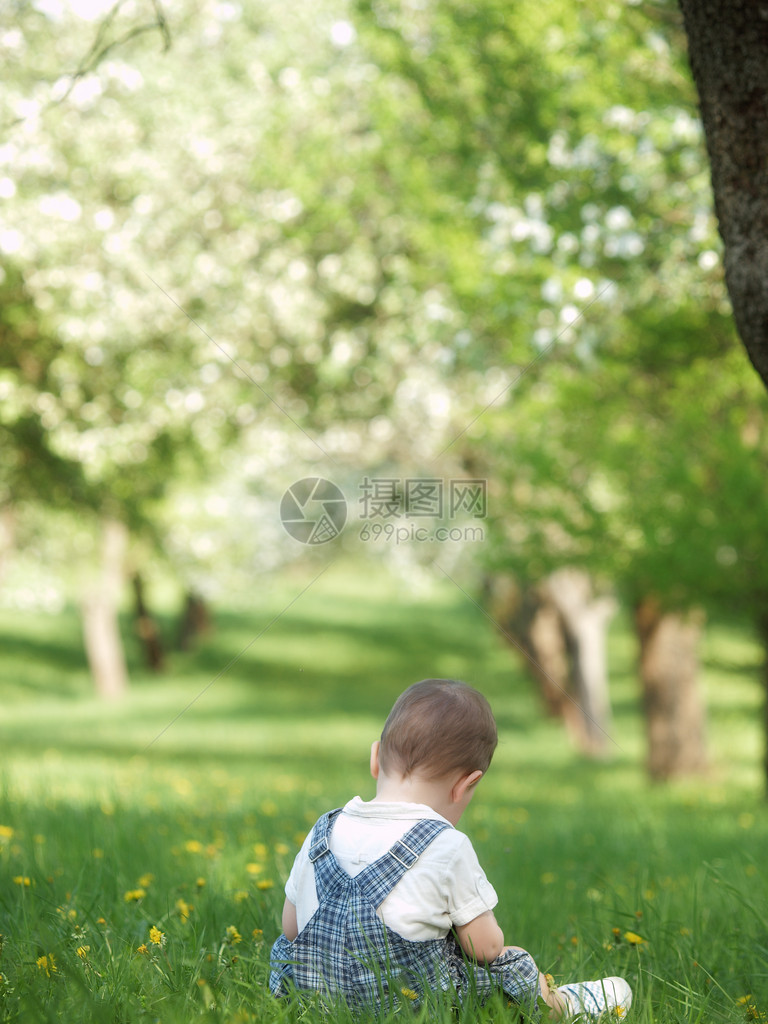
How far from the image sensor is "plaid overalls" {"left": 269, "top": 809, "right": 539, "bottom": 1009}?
77.7 inches

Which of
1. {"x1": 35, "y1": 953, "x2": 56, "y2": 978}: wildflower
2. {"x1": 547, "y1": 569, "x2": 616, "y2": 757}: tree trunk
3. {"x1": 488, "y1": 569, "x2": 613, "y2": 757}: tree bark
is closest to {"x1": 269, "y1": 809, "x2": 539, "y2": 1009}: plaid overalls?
{"x1": 35, "y1": 953, "x2": 56, "y2": 978}: wildflower

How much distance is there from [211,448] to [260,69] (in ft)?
12.3

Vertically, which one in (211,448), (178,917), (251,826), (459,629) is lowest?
(459,629)

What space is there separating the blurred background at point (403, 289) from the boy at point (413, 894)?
295 centimetres

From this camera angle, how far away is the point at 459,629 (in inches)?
1194

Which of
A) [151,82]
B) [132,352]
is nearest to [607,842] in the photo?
[132,352]

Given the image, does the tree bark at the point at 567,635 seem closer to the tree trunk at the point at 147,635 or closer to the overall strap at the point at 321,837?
the overall strap at the point at 321,837

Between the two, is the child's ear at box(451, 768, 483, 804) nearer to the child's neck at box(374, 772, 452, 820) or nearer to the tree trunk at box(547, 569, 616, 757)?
the child's neck at box(374, 772, 452, 820)

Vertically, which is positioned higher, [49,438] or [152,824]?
[49,438]

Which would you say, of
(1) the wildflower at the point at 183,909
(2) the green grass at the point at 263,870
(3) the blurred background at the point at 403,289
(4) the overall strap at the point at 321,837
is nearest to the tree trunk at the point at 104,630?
(2) the green grass at the point at 263,870

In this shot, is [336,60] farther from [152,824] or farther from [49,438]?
[152,824]

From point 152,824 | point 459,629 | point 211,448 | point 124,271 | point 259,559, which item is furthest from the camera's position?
point 459,629

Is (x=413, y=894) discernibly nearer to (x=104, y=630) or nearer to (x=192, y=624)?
(x=104, y=630)

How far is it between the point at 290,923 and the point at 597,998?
2.18 feet
